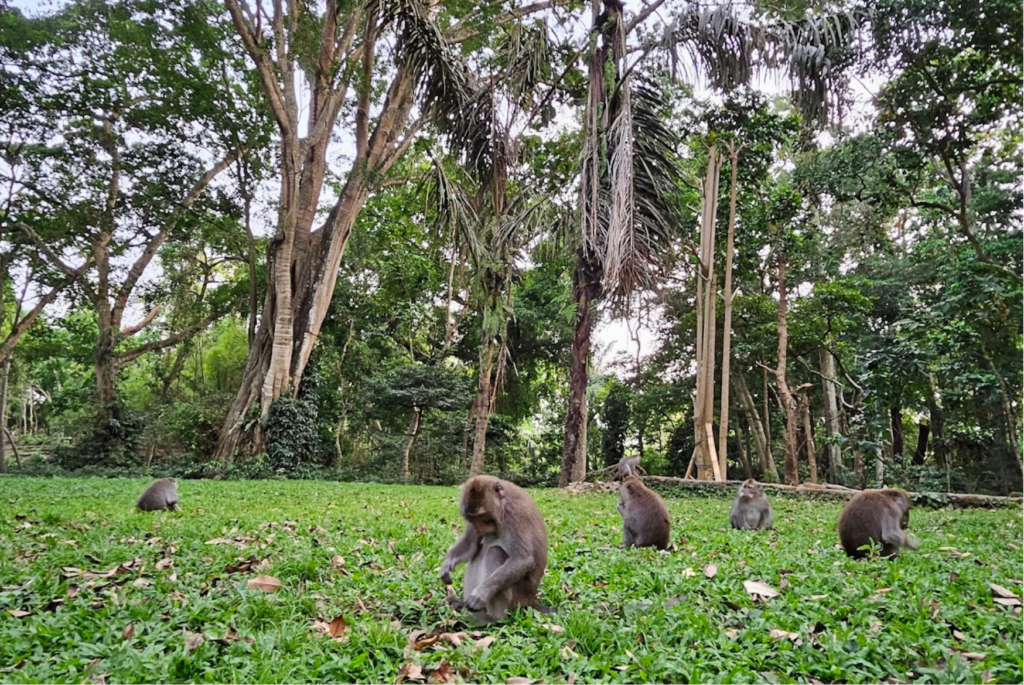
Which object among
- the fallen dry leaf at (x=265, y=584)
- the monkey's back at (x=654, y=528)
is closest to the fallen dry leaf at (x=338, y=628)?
the fallen dry leaf at (x=265, y=584)

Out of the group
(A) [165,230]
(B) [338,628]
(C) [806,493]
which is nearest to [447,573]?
(B) [338,628]

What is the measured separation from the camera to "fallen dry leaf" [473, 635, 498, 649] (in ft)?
10.4

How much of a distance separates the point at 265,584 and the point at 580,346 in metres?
8.85

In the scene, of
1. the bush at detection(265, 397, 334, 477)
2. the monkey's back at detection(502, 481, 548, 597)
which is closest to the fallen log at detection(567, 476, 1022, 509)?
the bush at detection(265, 397, 334, 477)

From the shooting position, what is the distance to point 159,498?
26.2ft

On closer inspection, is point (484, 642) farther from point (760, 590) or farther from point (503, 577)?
point (760, 590)

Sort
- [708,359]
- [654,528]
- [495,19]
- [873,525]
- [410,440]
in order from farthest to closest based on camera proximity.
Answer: [410,440] → [495,19] → [708,359] → [654,528] → [873,525]

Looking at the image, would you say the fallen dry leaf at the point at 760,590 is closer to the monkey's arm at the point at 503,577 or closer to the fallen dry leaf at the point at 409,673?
the monkey's arm at the point at 503,577

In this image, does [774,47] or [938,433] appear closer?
[774,47]

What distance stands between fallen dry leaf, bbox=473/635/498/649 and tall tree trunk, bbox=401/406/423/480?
15.2m

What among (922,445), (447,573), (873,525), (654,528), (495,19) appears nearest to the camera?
(447,573)

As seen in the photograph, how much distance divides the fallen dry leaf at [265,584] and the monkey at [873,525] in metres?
4.48

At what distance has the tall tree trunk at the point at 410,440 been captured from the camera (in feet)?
61.1

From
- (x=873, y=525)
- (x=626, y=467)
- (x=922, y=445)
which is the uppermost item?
(x=922, y=445)
